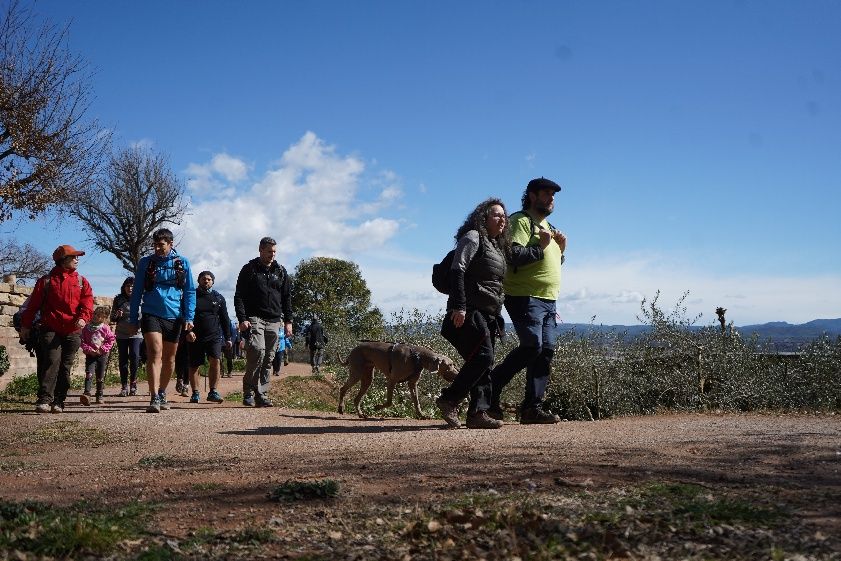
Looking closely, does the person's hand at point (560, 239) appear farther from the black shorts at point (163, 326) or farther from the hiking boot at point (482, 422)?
the black shorts at point (163, 326)

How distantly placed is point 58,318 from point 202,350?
8.01ft

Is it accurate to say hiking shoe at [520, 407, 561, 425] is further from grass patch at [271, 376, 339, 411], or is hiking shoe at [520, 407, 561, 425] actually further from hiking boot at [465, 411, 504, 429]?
grass patch at [271, 376, 339, 411]

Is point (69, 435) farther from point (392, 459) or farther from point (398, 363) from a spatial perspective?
point (392, 459)

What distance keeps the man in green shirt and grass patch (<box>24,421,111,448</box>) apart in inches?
133

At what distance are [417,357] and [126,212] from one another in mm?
27797

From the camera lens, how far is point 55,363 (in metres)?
8.31

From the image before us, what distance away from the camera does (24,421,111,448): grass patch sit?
6.08m

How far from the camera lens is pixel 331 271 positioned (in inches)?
1599

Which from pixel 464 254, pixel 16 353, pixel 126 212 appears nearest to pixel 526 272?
pixel 464 254

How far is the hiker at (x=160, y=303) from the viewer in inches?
323

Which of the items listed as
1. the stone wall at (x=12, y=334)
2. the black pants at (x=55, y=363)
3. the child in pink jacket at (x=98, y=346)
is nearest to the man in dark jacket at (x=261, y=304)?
the black pants at (x=55, y=363)

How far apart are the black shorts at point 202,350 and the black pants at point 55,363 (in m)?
2.03

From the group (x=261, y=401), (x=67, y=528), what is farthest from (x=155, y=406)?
(x=67, y=528)

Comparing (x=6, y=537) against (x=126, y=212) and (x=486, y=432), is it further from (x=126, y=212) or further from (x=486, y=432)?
(x=126, y=212)
